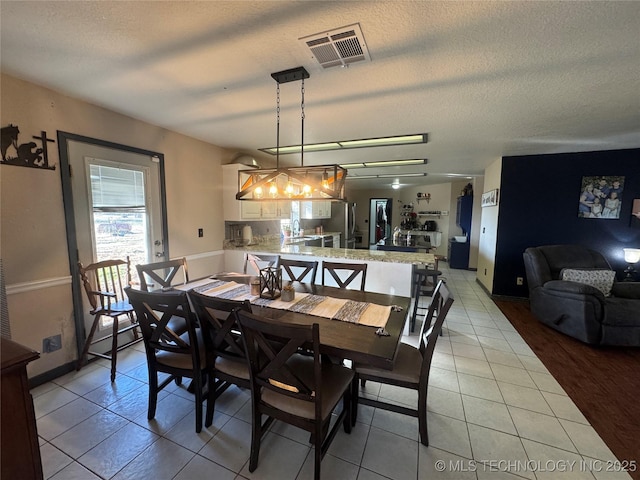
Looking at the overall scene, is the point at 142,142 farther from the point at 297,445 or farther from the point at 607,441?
the point at 607,441

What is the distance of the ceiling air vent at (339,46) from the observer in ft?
4.74

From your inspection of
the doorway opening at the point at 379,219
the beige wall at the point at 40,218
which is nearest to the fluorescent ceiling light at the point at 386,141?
the beige wall at the point at 40,218

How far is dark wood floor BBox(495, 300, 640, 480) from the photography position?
1.77 meters

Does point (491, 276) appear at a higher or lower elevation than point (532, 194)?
lower

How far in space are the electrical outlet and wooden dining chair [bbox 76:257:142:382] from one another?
19 cm

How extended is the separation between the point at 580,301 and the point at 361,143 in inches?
126

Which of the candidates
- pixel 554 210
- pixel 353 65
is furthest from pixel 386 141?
pixel 554 210

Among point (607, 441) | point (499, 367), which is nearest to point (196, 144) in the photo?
point (499, 367)

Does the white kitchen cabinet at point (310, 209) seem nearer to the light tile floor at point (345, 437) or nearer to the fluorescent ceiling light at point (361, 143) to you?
the fluorescent ceiling light at point (361, 143)

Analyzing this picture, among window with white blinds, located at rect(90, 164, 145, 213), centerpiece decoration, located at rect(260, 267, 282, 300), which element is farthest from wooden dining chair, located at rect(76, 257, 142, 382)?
centerpiece decoration, located at rect(260, 267, 282, 300)

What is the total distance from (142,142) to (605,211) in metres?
6.43

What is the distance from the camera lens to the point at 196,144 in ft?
11.6

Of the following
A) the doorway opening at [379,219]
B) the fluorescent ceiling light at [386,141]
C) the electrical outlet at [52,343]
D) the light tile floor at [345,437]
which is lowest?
the light tile floor at [345,437]

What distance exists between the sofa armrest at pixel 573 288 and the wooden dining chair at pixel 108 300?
4.69m
